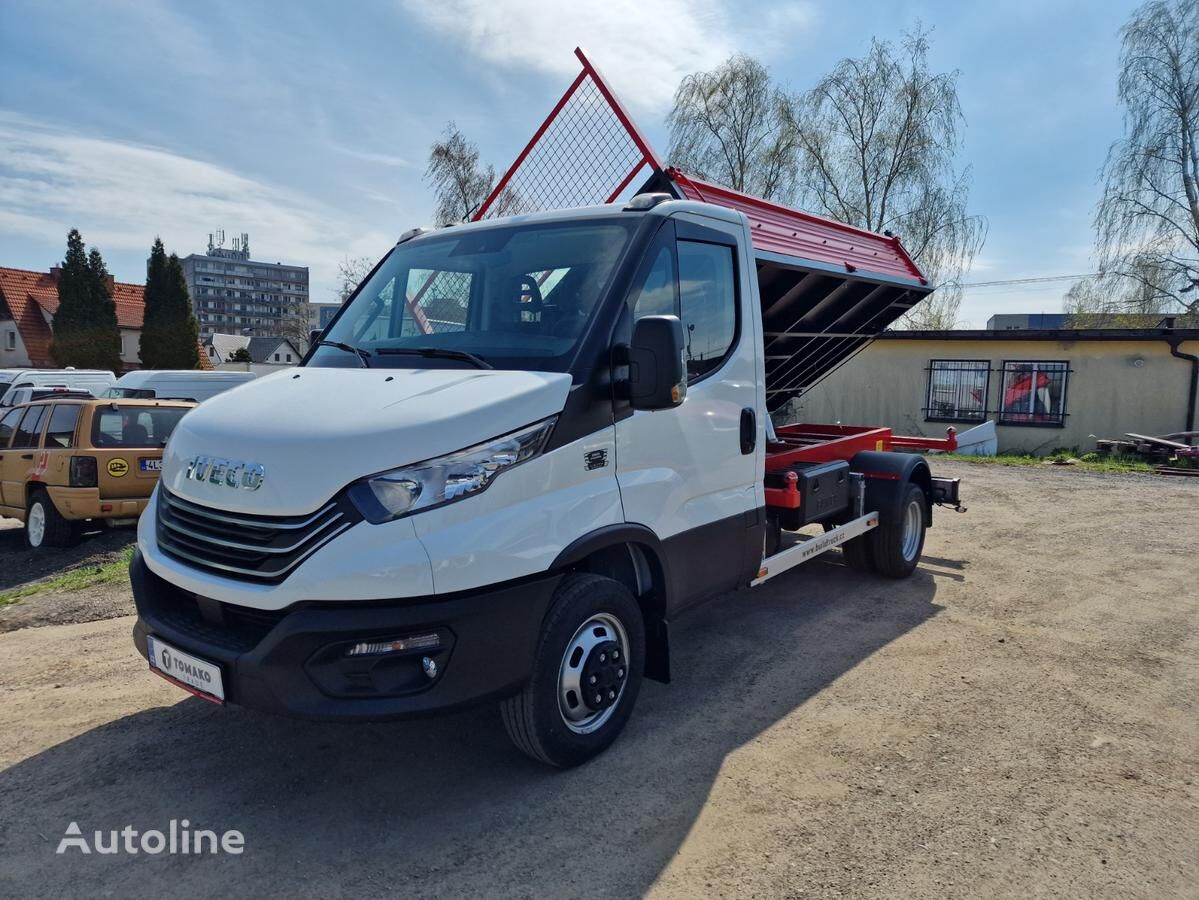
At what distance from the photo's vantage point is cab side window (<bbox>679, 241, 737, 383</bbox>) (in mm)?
4129

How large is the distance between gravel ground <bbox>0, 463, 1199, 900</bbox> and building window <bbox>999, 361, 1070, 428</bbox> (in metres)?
16.2

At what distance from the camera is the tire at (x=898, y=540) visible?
22.2 ft

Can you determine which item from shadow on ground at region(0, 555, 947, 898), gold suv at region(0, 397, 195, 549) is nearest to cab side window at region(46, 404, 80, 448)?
gold suv at region(0, 397, 195, 549)

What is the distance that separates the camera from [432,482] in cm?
300

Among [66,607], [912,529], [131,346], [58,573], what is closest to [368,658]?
[66,607]

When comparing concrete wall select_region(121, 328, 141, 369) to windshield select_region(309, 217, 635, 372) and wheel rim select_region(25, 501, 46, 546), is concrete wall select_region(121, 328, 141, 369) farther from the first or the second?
windshield select_region(309, 217, 635, 372)

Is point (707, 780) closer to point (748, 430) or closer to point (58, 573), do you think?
point (748, 430)

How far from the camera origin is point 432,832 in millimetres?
3197

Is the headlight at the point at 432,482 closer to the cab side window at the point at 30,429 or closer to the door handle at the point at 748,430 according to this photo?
the door handle at the point at 748,430

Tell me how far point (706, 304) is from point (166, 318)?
42.7 m

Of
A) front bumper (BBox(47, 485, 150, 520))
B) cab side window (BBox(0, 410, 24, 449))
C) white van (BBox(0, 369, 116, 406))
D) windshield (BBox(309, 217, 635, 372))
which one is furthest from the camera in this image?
white van (BBox(0, 369, 116, 406))

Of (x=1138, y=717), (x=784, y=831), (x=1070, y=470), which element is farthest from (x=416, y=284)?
(x=1070, y=470)

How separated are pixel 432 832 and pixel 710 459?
2.18m

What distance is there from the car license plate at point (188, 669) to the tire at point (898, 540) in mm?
5295
